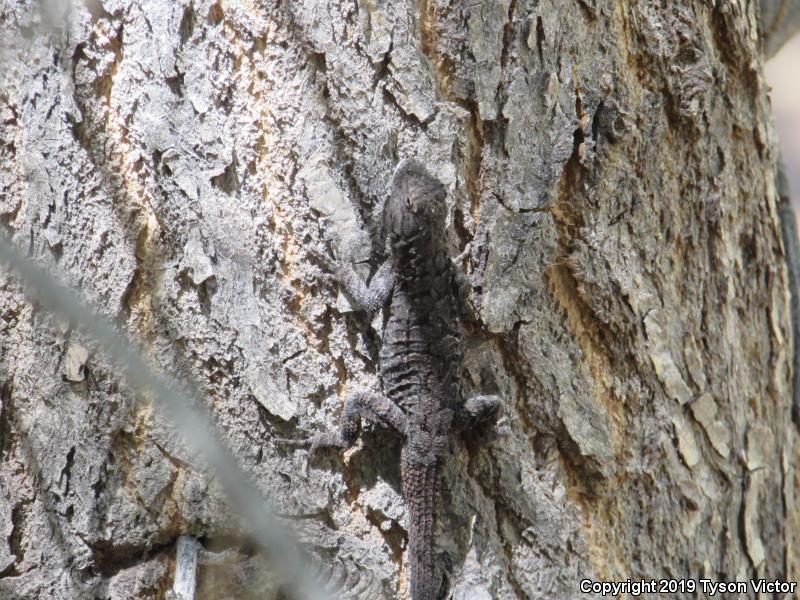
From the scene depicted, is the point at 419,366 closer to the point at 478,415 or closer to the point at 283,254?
the point at 478,415

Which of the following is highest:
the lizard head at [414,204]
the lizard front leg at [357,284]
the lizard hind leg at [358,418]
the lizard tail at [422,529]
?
the lizard head at [414,204]

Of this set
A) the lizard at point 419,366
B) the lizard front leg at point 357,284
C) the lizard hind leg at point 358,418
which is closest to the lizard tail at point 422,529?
the lizard at point 419,366

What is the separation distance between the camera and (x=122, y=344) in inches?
83.5

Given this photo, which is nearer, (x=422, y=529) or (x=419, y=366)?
(x=422, y=529)

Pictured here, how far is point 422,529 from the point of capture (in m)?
2.12

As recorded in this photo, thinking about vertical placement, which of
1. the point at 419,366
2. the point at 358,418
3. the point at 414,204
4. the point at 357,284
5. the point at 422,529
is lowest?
the point at 422,529

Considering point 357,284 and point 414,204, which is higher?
point 414,204

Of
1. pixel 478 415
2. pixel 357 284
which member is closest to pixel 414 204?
pixel 357 284

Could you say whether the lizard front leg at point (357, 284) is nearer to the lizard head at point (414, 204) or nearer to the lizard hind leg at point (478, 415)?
the lizard head at point (414, 204)

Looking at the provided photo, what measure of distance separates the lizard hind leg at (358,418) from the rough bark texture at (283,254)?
0.04 meters

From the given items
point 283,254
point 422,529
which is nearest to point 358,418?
point 422,529

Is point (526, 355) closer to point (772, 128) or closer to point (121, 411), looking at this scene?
point (121, 411)

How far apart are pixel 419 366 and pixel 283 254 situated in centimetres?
54

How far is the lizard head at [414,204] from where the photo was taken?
220 cm
